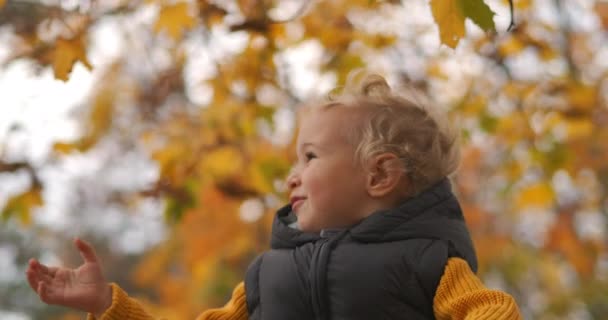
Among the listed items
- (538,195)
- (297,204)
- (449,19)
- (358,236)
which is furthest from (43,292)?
(538,195)

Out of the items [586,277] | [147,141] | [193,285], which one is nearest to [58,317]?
[193,285]

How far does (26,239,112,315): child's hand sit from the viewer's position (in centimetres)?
189

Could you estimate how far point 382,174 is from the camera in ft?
6.22

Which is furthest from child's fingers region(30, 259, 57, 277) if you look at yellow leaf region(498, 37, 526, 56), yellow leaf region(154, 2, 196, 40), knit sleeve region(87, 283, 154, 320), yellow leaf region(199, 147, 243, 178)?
yellow leaf region(498, 37, 526, 56)

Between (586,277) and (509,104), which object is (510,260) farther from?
(509,104)

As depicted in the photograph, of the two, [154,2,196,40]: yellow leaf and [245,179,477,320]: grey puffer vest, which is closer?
[245,179,477,320]: grey puffer vest

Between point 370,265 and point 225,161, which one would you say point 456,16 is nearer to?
point 370,265

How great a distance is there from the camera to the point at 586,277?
10719 millimetres

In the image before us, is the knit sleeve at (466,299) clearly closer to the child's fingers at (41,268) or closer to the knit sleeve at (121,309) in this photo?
the knit sleeve at (121,309)

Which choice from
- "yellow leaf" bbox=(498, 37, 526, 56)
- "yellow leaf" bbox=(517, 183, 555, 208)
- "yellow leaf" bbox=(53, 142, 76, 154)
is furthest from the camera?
"yellow leaf" bbox=(517, 183, 555, 208)

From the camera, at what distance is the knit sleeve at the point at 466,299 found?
1539mm

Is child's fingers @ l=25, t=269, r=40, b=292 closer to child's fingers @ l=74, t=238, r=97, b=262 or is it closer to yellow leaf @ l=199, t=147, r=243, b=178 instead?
child's fingers @ l=74, t=238, r=97, b=262

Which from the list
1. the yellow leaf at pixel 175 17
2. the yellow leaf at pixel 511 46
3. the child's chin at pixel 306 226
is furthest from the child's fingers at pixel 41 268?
the yellow leaf at pixel 511 46

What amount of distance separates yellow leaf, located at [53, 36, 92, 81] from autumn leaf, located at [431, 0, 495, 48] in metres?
1.24
